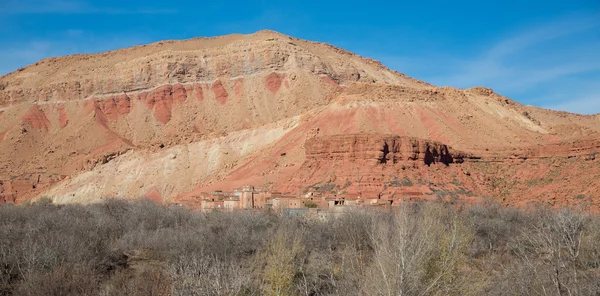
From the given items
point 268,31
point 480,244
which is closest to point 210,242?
point 480,244

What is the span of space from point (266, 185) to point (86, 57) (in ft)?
275

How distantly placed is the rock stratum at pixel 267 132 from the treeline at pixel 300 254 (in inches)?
488

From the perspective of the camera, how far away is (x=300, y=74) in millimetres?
96750

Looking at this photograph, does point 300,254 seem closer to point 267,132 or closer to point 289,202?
point 289,202

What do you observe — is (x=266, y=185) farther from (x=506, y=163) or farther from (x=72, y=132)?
(x=72, y=132)

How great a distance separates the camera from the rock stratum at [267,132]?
1843 inches

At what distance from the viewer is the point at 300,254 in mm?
22156

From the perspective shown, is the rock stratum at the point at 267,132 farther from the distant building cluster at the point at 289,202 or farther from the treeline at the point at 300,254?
the treeline at the point at 300,254

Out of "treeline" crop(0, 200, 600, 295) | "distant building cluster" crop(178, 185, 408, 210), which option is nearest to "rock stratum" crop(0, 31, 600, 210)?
"distant building cluster" crop(178, 185, 408, 210)

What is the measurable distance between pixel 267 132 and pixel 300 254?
46.5 m

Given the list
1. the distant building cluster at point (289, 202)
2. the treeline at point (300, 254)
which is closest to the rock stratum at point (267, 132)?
the distant building cluster at point (289, 202)

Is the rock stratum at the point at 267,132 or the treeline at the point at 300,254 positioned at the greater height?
the rock stratum at the point at 267,132

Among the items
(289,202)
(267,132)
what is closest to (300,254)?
(289,202)

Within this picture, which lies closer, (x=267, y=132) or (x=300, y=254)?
(x=300, y=254)
